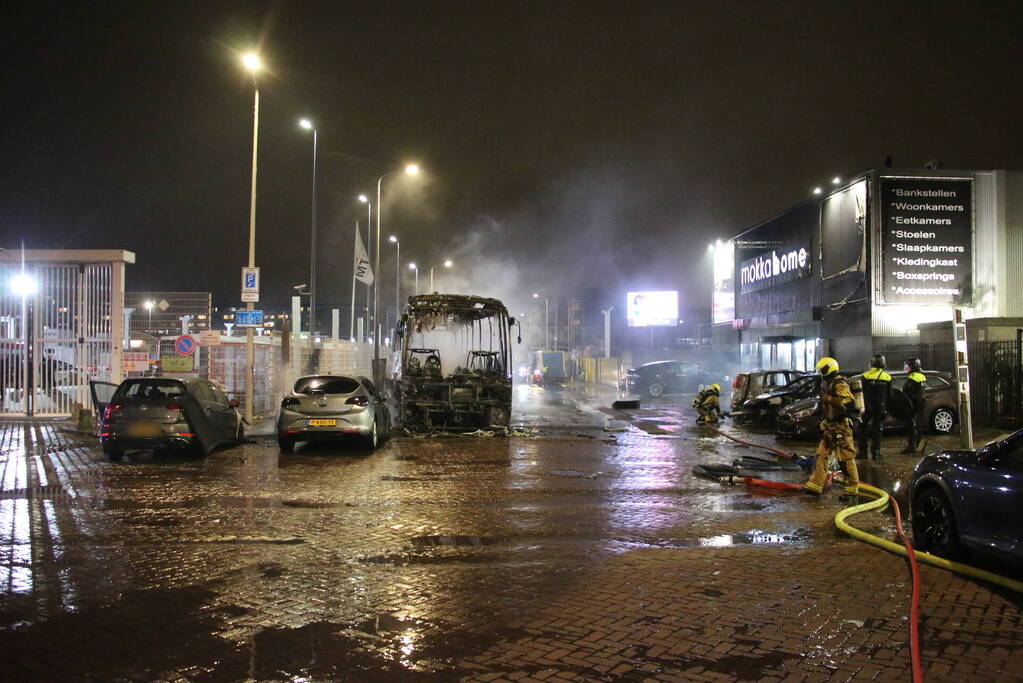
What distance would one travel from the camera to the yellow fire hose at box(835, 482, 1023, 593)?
5.47 m

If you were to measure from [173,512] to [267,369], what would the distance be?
45.4ft

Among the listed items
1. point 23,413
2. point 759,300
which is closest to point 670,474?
point 23,413

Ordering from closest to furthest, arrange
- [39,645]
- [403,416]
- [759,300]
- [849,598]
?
[39,645] → [849,598] → [403,416] → [759,300]

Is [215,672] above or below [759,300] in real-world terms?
below

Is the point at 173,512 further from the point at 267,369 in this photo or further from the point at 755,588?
the point at 267,369

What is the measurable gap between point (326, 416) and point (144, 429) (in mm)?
2906

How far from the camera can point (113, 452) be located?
12320 mm

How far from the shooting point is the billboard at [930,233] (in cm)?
2214

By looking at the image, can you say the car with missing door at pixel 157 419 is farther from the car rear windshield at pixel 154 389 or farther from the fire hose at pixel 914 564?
the fire hose at pixel 914 564

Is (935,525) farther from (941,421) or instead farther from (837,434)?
(941,421)

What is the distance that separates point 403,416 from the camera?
661 inches

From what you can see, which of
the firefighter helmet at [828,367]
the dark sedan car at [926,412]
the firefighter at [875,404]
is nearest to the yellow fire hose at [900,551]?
the firefighter helmet at [828,367]

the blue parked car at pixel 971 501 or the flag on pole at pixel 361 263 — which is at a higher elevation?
the flag on pole at pixel 361 263

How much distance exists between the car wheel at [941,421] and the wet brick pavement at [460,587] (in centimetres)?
839
